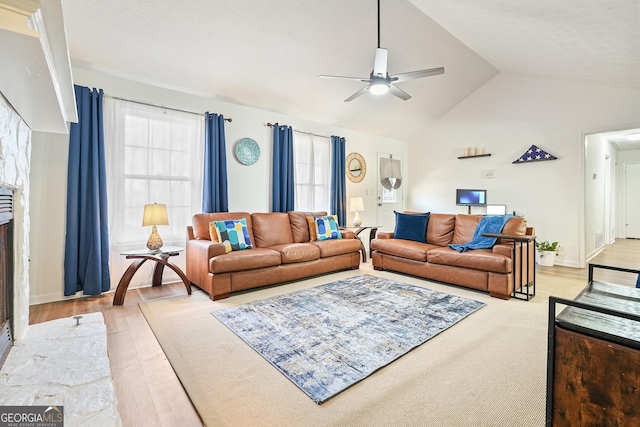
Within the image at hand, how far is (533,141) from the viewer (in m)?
5.13

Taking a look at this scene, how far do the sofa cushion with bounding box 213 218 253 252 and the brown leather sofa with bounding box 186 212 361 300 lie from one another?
0.38 feet

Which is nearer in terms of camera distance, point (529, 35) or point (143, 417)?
point (143, 417)

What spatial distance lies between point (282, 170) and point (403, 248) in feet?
7.40

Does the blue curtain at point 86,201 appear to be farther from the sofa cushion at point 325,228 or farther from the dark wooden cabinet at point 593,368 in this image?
the dark wooden cabinet at point 593,368

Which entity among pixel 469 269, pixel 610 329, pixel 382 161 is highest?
pixel 382 161

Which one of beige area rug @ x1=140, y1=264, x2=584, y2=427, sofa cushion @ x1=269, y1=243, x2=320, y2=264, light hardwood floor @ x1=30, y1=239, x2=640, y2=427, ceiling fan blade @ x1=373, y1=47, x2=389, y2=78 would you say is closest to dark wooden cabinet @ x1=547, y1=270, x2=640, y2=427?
beige area rug @ x1=140, y1=264, x2=584, y2=427

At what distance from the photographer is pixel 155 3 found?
2697 millimetres

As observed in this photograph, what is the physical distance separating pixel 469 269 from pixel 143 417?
11.0ft

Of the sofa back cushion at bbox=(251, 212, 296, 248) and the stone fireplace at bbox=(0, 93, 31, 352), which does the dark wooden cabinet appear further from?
the sofa back cushion at bbox=(251, 212, 296, 248)

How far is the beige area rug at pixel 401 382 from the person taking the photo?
4.78 feet

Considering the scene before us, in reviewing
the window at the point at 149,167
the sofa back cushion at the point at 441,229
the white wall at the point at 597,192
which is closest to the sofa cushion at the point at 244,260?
the window at the point at 149,167

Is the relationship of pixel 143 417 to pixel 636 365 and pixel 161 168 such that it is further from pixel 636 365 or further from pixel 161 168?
pixel 161 168

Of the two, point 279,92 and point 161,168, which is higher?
point 279,92

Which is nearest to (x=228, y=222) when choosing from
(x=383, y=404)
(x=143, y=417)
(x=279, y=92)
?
(x=279, y=92)
